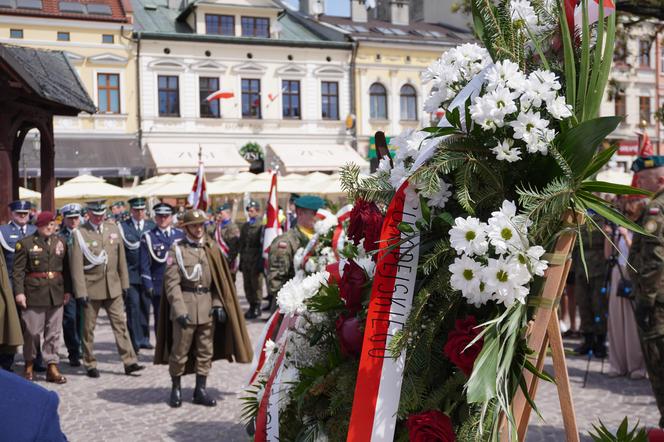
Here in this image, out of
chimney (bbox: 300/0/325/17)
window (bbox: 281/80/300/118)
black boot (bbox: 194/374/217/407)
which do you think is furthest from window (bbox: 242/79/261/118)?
black boot (bbox: 194/374/217/407)

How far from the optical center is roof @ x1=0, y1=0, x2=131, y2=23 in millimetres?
32094

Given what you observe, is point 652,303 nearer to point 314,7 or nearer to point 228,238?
point 228,238

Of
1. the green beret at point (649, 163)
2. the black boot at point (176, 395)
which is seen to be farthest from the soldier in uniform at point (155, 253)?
the green beret at point (649, 163)

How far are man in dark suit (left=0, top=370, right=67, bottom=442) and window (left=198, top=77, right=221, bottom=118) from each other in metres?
34.9

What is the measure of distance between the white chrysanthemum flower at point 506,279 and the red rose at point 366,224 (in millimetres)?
592

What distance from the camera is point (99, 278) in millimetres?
9461

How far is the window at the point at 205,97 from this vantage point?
1409 inches

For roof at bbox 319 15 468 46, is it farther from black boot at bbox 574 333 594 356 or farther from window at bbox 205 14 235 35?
black boot at bbox 574 333 594 356

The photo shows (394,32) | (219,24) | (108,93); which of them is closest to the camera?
(108,93)

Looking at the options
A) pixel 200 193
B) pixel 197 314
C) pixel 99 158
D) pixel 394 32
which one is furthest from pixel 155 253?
pixel 394 32

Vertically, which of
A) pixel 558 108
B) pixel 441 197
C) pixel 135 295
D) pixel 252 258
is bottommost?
pixel 135 295

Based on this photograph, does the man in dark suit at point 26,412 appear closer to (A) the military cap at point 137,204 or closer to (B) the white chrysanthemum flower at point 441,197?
(B) the white chrysanthemum flower at point 441,197

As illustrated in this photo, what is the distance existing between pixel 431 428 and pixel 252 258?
11.8 meters

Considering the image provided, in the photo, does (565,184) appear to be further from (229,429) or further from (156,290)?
(156,290)
